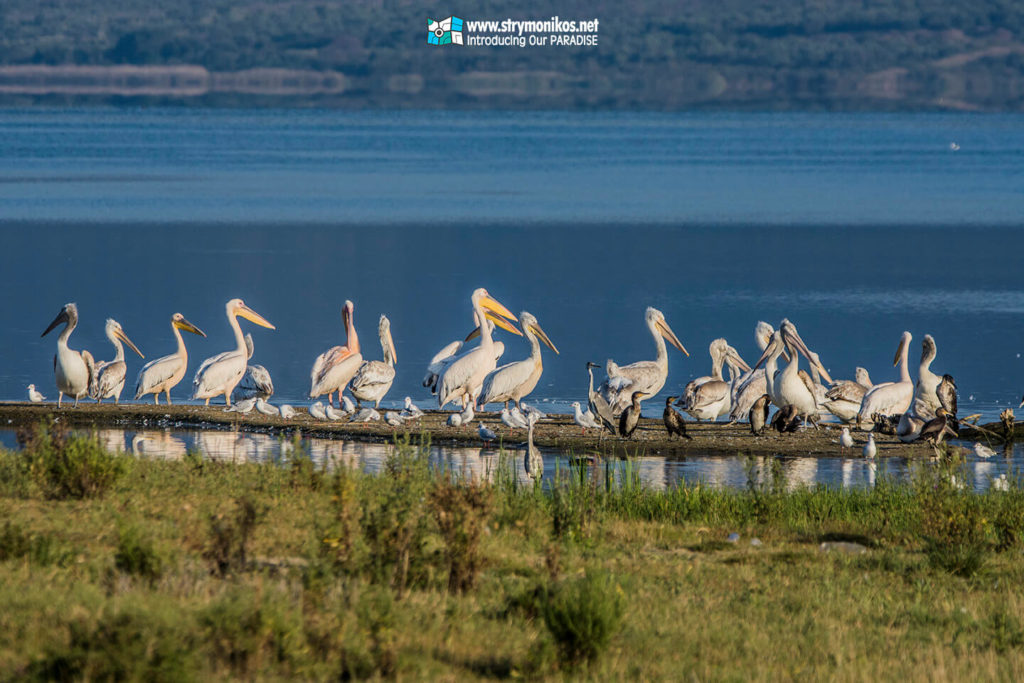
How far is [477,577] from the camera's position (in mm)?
7043

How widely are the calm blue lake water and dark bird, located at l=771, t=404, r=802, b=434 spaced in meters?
3.58

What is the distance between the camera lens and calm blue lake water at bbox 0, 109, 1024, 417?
878 inches

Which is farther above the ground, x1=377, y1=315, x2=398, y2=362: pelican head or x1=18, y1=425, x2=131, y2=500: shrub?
x1=377, y1=315, x2=398, y2=362: pelican head

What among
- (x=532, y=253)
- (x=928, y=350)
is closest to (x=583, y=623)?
(x=928, y=350)

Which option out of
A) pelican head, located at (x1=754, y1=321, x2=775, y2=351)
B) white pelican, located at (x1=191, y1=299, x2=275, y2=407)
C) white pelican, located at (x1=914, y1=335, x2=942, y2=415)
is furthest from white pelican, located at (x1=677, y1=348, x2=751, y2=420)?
white pelican, located at (x1=191, y1=299, x2=275, y2=407)

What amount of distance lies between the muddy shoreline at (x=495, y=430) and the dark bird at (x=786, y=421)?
0.12 metres

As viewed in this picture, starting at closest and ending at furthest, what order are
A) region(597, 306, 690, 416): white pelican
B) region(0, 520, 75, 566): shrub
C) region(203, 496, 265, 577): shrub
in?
region(203, 496, 265, 577): shrub → region(0, 520, 75, 566): shrub → region(597, 306, 690, 416): white pelican

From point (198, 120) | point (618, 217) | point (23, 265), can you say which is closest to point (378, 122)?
point (198, 120)

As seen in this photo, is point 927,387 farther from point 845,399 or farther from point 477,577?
point 477,577

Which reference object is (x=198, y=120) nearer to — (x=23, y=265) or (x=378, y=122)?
(x=378, y=122)

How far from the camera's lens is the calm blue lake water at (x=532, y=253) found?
2231 cm

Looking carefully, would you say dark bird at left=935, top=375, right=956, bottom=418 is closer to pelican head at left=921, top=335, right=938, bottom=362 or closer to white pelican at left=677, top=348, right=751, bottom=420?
pelican head at left=921, top=335, right=938, bottom=362

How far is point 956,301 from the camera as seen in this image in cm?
2738

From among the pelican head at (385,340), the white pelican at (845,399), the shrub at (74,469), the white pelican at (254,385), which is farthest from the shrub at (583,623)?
the pelican head at (385,340)
